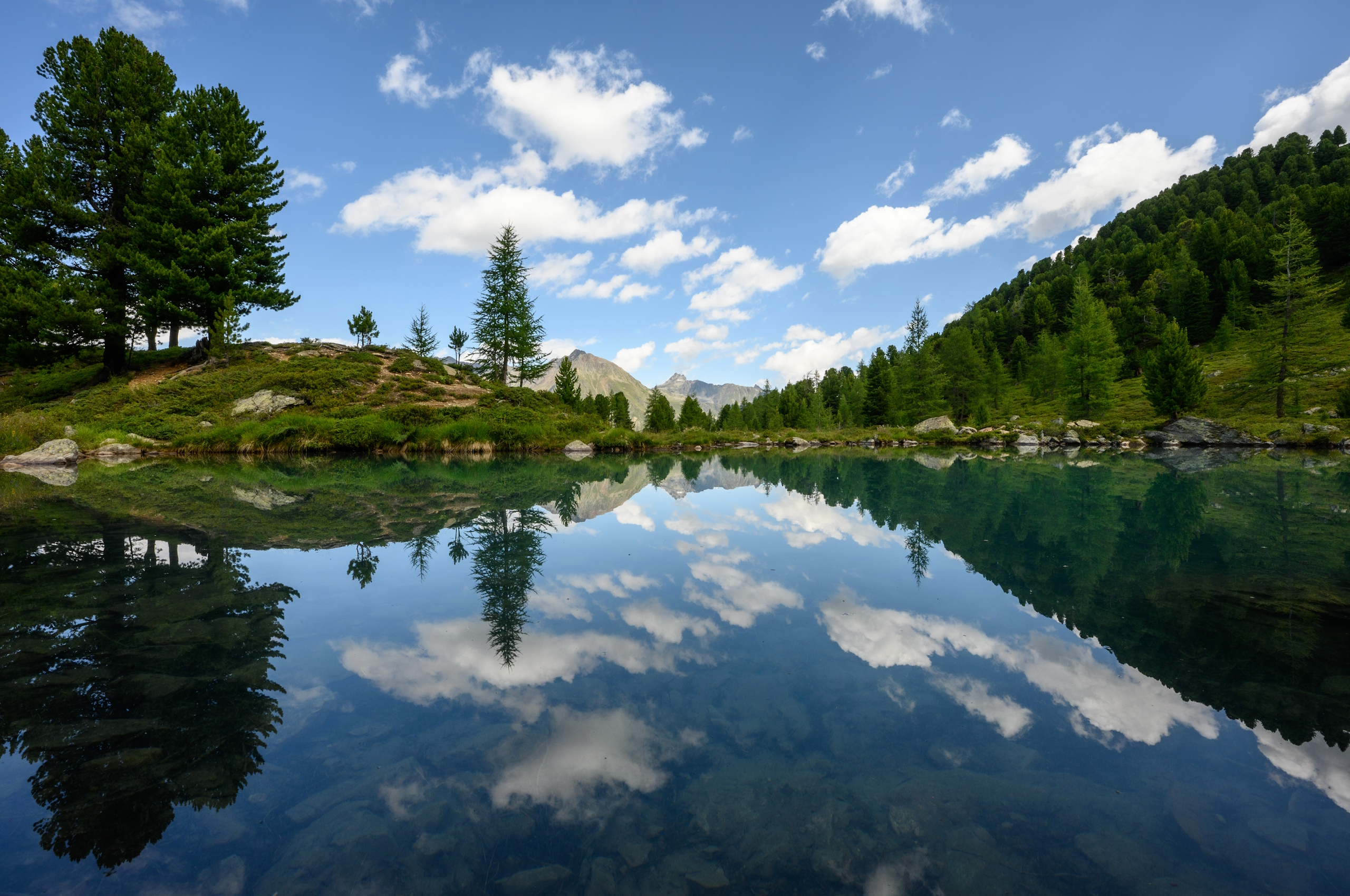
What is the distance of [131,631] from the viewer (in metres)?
4.00

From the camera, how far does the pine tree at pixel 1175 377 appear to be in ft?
128

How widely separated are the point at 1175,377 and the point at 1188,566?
4689cm

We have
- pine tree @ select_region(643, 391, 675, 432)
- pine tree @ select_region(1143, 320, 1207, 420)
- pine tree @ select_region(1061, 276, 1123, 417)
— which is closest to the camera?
pine tree @ select_region(1143, 320, 1207, 420)

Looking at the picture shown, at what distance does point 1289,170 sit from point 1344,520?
128 m

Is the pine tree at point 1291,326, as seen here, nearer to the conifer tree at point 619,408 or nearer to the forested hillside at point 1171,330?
the forested hillside at point 1171,330

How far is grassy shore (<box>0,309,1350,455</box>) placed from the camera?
24219 mm

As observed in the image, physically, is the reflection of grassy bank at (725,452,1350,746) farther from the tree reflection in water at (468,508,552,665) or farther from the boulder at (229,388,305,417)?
the boulder at (229,388,305,417)

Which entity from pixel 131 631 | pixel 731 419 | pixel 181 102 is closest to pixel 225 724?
pixel 131 631

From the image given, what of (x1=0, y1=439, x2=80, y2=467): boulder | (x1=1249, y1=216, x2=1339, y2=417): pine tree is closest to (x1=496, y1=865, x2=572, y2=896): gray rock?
(x1=0, y1=439, x2=80, y2=467): boulder

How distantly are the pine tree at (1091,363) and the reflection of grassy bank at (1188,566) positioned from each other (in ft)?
120

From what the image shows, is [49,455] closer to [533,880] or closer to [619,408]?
[533,880]

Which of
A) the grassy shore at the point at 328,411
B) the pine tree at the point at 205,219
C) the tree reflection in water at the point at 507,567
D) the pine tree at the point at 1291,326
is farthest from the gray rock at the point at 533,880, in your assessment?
the pine tree at the point at 1291,326

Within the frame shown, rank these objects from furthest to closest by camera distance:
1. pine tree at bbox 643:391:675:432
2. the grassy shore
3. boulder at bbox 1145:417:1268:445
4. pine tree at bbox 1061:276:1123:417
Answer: pine tree at bbox 643:391:675:432 < pine tree at bbox 1061:276:1123:417 < boulder at bbox 1145:417:1268:445 < the grassy shore

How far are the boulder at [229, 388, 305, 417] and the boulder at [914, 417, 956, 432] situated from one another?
156 ft
